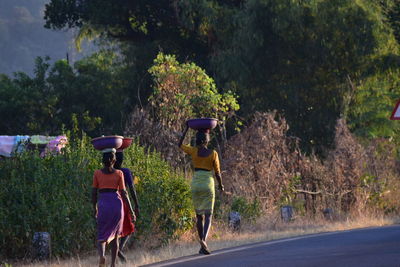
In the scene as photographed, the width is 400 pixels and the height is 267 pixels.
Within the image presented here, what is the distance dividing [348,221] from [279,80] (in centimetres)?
1338

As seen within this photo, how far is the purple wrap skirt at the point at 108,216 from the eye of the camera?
12586 mm

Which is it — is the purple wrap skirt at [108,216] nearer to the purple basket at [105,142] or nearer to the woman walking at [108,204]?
the woman walking at [108,204]

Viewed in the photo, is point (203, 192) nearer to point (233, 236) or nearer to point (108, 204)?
point (108, 204)

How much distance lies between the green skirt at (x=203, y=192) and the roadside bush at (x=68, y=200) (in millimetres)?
1836

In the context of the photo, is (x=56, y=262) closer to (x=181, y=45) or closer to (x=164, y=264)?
(x=164, y=264)

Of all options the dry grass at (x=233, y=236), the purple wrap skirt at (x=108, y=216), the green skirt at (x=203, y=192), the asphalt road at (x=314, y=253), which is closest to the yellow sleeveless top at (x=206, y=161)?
the green skirt at (x=203, y=192)

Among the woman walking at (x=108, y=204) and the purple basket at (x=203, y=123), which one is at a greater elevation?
the purple basket at (x=203, y=123)

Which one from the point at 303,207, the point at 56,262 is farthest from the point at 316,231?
the point at 56,262

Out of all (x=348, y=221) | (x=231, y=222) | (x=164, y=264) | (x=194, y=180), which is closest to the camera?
(x=164, y=264)

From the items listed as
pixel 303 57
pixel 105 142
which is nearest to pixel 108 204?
pixel 105 142

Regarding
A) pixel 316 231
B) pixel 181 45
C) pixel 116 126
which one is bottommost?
pixel 316 231

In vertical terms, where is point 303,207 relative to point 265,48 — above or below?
below

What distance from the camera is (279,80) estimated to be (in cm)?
3447

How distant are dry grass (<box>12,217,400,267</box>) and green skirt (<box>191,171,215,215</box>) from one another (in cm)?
83
